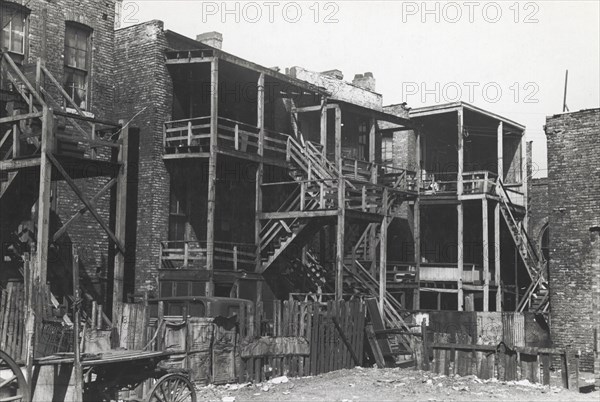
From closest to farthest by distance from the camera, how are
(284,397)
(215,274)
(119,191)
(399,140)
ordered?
(284,397) → (119,191) → (215,274) → (399,140)

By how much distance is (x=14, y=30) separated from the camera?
19.7m

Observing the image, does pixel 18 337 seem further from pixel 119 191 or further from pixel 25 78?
pixel 25 78

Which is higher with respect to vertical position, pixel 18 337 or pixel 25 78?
pixel 25 78

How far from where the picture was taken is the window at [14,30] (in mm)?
19500

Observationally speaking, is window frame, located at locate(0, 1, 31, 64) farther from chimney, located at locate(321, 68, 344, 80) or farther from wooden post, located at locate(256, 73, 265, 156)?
chimney, located at locate(321, 68, 344, 80)

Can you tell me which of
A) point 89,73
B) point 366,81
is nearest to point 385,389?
point 89,73

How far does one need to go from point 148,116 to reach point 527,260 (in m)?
17.0

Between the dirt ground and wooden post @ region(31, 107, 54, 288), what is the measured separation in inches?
160

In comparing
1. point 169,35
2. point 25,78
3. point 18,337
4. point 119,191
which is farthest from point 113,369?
point 169,35

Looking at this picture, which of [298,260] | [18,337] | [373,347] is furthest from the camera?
[298,260]

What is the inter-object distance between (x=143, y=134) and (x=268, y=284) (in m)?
6.55

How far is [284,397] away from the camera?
14.3 m

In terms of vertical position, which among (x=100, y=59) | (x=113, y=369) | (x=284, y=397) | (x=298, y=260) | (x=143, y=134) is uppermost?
(x=100, y=59)

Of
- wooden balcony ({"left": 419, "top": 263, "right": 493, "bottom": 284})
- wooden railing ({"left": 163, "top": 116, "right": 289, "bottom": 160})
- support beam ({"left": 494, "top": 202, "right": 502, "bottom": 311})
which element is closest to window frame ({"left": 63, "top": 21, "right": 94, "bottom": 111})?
wooden railing ({"left": 163, "top": 116, "right": 289, "bottom": 160})
